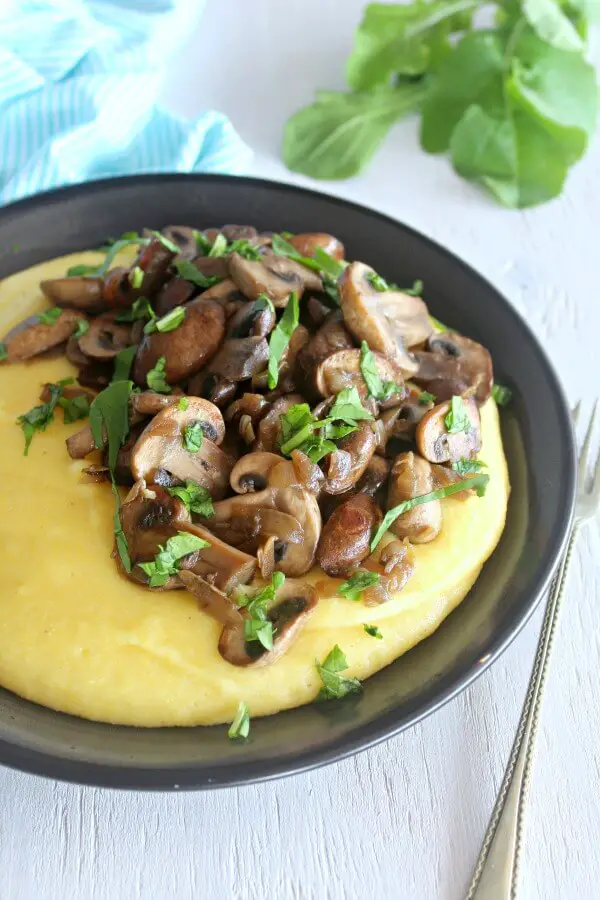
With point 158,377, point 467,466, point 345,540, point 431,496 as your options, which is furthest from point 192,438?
point 467,466

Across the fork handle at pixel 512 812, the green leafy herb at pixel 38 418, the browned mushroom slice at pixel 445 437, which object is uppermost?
the browned mushroom slice at pixel 445 437

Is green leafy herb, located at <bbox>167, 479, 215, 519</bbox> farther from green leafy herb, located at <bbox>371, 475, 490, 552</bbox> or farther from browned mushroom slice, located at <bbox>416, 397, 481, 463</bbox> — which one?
browned mushroom slice, located at <bbox>416, 397, 481, 463</bbox>

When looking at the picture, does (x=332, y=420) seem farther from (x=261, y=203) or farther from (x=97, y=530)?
(x=261, y=203)

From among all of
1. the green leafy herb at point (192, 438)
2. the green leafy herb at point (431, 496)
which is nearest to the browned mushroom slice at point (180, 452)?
the green leafy herb at point (192, 438)

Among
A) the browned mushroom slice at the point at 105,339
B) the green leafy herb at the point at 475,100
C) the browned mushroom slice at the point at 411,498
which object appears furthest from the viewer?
the green leafy herb at the point at 475,100

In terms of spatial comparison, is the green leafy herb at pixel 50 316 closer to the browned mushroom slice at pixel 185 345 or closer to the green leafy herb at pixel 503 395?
the browned mushroom slice at pixel 185 345

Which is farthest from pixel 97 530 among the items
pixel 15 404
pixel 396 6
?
pixel 396 6

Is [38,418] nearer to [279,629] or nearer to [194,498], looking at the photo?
[194,498]
